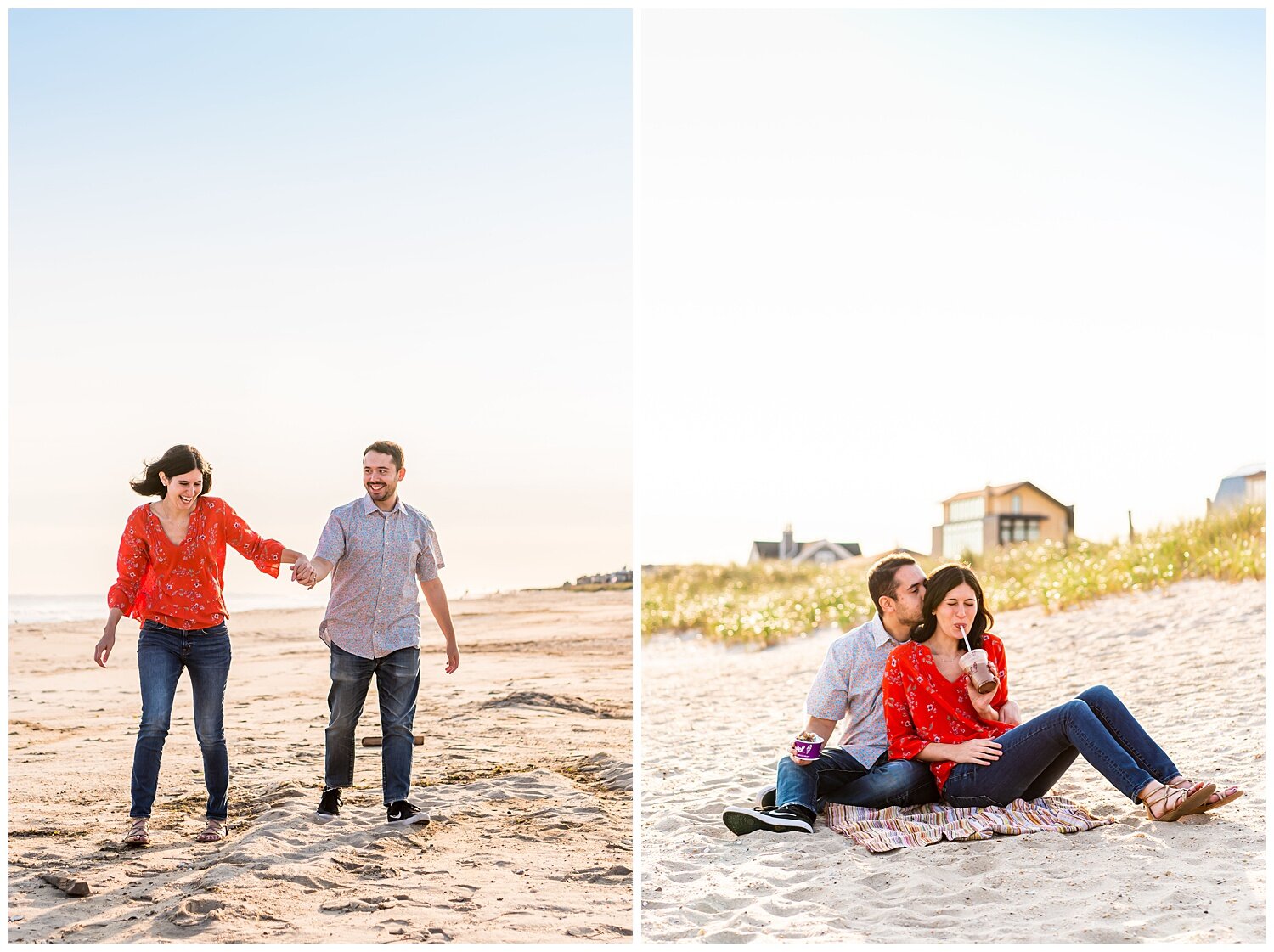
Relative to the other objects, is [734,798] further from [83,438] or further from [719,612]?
[83,438]

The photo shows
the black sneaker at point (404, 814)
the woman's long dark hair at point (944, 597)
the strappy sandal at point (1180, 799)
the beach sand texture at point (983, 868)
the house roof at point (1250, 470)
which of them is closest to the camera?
the beach sand texture at point (983, 868)

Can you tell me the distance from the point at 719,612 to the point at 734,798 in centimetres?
719

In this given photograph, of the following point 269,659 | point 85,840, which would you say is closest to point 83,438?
point 269,659

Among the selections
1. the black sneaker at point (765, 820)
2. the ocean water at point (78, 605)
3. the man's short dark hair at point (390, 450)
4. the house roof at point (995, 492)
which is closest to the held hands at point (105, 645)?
the man's short dark hair at point (390, 450)

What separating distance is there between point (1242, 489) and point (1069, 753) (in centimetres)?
Answer: 839

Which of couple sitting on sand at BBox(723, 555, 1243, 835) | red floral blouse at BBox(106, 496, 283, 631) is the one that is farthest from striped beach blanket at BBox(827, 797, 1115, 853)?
red floral blouse at BBox(106, 496, 283, 631)

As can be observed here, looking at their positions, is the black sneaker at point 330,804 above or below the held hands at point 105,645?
below

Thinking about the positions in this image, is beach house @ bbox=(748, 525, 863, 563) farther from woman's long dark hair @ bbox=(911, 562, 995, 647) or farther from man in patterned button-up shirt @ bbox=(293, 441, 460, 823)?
woman's long dark hair @ bbox=(911, 562, 995, 647)

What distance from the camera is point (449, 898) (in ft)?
9.10

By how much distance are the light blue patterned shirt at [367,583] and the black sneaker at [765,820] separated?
1.14m

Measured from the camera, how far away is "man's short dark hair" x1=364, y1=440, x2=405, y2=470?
3.55m

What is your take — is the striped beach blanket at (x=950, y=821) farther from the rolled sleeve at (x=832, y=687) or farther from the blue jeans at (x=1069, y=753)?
the rolled sleeve at (x=832, y=687)

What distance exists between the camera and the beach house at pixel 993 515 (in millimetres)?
14320

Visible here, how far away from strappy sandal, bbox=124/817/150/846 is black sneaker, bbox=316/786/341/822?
1.65ft
